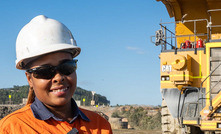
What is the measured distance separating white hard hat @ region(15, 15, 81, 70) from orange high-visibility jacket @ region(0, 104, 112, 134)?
347 millimetres


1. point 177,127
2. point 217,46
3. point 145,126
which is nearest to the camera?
point 217,46

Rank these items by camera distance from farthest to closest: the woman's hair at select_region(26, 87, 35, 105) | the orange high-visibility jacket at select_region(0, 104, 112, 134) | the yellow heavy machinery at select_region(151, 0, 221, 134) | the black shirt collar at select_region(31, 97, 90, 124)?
the yellow heavy machinery at select_region(151, 0, 221, 134), the woman's hair at select_region(26, 87, 35, 105), the black shirt collar at select_region(31, 97, 90, 124), the orange high-visibility jacket at select_region(0, 104, 112, 134)

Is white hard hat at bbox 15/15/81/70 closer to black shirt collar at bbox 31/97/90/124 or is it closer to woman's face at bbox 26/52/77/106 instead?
woman's face at bbox 26/52/77/106

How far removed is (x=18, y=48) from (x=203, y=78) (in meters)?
6.17

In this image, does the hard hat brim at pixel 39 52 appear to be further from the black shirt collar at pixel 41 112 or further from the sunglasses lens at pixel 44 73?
the black shirt collar at pixel 41 112

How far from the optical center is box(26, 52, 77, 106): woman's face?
2.20m

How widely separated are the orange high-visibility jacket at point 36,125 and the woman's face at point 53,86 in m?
0.12


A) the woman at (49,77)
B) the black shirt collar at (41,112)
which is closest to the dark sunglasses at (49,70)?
the woman at (49,77)

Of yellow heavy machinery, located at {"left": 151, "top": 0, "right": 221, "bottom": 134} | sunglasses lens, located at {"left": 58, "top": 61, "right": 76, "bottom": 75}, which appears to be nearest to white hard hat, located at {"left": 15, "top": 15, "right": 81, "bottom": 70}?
sunglasses lens, located at {"left": 58, "top": 61, "right": 76, "bottom": 75}

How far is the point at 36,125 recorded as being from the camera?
2096 mm

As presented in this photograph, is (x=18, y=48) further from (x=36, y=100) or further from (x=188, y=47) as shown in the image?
(x=188, y=47)

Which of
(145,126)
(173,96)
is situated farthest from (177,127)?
(145,126)

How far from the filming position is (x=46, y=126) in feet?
6.97

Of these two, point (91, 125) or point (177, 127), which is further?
point (177, 127)
